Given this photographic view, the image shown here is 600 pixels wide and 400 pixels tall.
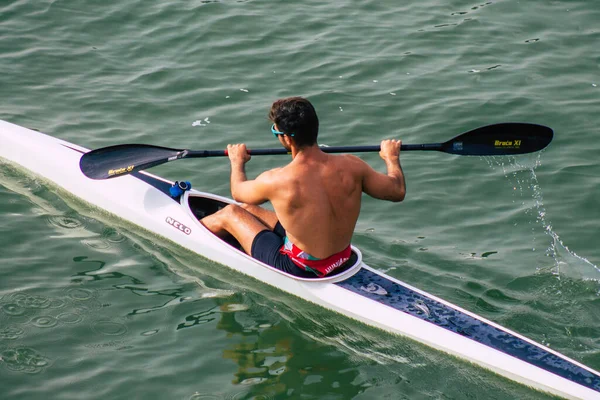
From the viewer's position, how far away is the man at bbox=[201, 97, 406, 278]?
5609 mm

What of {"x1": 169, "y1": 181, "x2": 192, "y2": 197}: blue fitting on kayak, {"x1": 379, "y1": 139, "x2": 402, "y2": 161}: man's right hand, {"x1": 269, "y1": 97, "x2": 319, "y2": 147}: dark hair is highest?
{"x1": 269, "y1": 97, "x2": 319, "y2": 147}: dark hair

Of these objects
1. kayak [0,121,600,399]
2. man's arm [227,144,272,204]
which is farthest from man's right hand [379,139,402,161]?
man's arm [227,144,272,204]

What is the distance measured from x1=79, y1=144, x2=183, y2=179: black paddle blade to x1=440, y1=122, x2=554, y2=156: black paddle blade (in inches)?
95.8

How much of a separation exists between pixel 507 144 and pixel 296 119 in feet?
7.32

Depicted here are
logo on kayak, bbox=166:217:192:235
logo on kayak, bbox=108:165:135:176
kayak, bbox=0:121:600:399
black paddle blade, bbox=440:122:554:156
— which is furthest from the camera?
logo on kayak, bbox=108:165:135:176

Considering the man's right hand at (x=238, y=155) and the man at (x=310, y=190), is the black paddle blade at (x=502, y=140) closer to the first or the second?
the man at (x=310, y=190)

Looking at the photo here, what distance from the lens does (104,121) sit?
9375 mm

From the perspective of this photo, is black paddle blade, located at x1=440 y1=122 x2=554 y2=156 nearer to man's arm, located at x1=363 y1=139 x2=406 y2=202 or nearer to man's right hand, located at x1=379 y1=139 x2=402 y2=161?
man's right hand, located at x1=379 y1=139 x2=402 y2=161

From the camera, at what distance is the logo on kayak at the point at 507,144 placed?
689cm

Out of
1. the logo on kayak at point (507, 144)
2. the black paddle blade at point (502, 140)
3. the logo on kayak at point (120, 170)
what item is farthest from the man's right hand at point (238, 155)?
the logo on kayak at point (507, 144)

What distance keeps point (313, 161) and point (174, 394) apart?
1.80 metres

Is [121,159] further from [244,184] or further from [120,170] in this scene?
[244,184]

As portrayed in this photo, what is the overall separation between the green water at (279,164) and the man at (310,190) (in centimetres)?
43

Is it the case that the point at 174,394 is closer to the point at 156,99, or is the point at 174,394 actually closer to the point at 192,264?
the point at 192,264
